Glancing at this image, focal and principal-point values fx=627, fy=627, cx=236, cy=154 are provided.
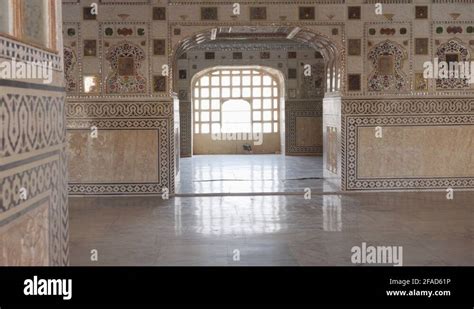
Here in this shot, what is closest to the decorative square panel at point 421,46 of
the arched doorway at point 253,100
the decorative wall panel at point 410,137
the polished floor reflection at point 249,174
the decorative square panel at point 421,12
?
the decorative square panel at point 421,12

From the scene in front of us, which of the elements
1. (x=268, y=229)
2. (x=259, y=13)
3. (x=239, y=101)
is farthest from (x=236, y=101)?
(x=268, y=229)

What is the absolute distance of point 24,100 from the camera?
2.47 metres

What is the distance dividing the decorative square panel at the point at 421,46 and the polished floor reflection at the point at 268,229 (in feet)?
5.97

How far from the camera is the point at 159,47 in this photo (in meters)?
7.87

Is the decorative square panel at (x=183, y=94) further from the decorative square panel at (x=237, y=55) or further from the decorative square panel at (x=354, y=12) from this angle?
the decorative square panel at (x=354, y=12)

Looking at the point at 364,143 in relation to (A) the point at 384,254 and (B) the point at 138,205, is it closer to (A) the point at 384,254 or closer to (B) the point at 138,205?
(B) the point at 138,205

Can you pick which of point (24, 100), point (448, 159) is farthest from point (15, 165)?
point (448, 159)

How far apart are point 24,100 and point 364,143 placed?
6155 mm

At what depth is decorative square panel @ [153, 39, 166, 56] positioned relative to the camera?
310 inches

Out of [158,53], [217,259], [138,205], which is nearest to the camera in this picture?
[217,259]

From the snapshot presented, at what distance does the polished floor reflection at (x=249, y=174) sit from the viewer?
8.38 metres

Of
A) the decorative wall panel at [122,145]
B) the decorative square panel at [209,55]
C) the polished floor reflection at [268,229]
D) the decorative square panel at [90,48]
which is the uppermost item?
the decorative square panel at [209,55]

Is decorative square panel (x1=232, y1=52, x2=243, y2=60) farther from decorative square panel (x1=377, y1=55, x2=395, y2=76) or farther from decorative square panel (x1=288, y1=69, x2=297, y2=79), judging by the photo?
decorative square panel (x1=377, y1=55, x2=395, y2=76)

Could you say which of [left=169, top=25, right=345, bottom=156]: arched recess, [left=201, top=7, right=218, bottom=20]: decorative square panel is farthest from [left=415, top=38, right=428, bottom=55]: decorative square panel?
[left=201, top=7, right=218, bottom=20]: decorative square panel
